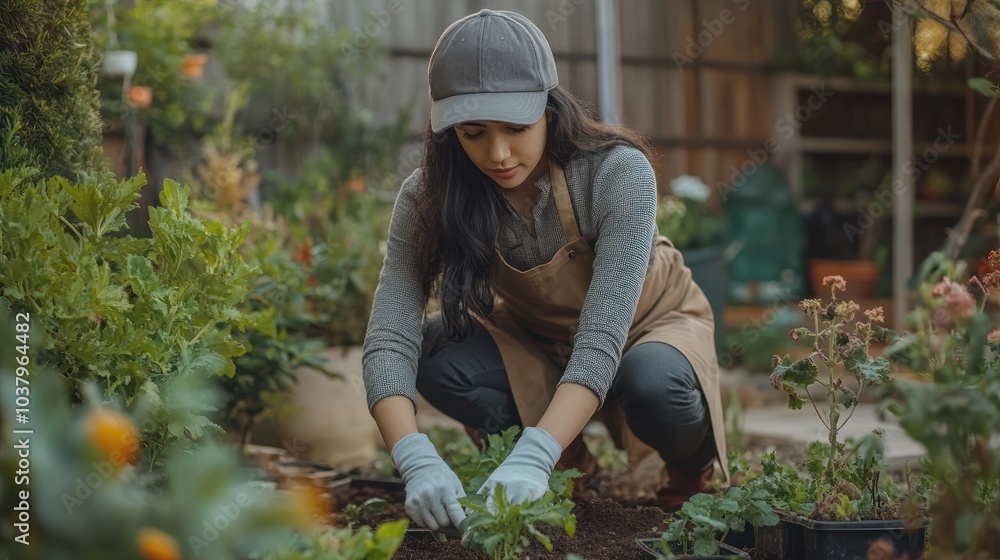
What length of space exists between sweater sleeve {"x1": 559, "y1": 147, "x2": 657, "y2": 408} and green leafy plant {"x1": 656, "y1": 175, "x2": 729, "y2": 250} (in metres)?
2.33

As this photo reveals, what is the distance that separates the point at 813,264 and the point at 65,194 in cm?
548

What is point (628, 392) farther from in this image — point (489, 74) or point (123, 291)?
point (123, 291)

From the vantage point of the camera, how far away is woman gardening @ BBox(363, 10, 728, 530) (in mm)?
1925

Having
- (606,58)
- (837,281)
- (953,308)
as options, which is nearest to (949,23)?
(837,281)

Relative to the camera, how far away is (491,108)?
6.36ft

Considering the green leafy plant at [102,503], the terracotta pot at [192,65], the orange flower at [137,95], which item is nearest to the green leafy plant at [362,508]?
the green leafy plant at [102,503]

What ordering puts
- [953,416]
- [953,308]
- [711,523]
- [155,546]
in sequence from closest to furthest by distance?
[155,546] → [953,416] → [953,308] → [711,523]

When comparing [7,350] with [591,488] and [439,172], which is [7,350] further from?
[591,488]

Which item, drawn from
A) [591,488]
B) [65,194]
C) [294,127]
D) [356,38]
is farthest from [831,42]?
[65,194]

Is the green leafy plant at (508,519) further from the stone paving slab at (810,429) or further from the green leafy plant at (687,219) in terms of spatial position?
the green leafy plant at (687,219)

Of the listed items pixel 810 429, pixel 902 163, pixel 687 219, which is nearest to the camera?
pixel 810 429

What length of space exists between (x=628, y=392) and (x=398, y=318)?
536 millimetres

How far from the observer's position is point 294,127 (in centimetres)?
583

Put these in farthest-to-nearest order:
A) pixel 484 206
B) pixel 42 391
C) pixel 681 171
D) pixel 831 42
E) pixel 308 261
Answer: pixel 681 171 → pixel 831 42 → pixel 308 261 → pixel 484 206 → pixel 42 391
